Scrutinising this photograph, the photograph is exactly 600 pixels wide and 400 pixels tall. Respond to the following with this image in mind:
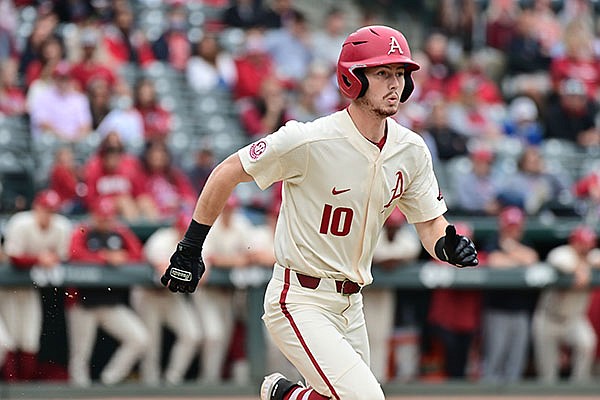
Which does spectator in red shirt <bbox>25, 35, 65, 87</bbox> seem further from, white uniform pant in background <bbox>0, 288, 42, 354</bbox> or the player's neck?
the player's neck

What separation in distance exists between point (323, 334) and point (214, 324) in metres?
4.74

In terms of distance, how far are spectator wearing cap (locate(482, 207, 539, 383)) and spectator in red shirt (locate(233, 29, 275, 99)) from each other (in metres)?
3.38

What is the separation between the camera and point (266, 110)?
12273mm

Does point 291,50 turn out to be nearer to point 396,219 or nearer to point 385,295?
point 396,219

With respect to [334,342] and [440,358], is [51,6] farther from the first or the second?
[334,342]

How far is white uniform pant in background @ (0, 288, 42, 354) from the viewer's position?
→ 370 inches

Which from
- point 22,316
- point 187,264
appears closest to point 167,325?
point 22,316

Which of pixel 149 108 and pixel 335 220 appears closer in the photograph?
pixel 335 220

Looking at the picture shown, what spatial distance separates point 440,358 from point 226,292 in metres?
1.95

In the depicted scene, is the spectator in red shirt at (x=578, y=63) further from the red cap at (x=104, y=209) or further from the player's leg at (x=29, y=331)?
the player's leg at (x=29, y=331)

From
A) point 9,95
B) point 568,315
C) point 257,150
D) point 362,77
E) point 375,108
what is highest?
point 362,77

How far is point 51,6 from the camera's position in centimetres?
1296

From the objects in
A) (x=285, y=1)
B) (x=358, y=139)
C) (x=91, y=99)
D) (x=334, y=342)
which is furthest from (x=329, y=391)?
(x=285, y=1)

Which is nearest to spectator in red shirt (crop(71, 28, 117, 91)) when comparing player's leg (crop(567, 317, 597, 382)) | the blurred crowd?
the blurred crowd
